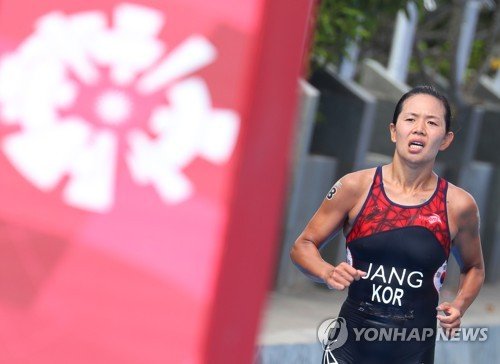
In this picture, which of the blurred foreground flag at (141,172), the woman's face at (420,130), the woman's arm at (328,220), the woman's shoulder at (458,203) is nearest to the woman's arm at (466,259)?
the woman's shoulder at (458,203)

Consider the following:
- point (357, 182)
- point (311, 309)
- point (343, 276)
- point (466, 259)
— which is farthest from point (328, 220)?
point (311, 309)

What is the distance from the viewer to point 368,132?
12.9 metres

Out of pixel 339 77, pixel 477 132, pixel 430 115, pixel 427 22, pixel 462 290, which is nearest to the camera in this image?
pixel 430 115

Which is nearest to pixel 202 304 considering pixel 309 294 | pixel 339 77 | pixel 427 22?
pixel 309 294

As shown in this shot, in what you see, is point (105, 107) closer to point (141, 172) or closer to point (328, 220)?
point (141, 172)

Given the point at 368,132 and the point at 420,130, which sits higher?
the point at 420,130

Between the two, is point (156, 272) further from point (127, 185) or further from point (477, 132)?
point (477, 132)

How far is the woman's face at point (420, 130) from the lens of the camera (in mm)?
4113

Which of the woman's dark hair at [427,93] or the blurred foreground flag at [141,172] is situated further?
the woman's dark hair at [427,93]

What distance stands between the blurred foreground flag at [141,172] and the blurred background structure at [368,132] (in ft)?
19.6

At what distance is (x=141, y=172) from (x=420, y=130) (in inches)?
103

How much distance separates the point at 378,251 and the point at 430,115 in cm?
45

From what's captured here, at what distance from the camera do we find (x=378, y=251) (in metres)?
4.18

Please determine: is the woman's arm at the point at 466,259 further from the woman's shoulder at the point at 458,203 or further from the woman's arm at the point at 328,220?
the woman's arm at the point at 328,220
